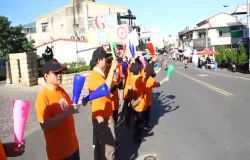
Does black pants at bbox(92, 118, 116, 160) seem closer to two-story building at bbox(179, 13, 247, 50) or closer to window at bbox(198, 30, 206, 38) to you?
two-story building at bbox(179, 13, 247, 50)

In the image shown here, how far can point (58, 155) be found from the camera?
14.0 ft

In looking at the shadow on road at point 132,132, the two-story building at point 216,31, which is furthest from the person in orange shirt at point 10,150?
the two-story building at point 216,31

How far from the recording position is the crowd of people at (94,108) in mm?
4152

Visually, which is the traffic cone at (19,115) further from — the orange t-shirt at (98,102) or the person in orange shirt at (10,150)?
the orange t-shirt at (98,102)

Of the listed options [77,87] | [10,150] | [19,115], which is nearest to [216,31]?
[77,87]

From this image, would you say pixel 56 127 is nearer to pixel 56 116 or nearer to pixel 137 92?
pixel 56 116

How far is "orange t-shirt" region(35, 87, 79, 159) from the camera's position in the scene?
164 inches

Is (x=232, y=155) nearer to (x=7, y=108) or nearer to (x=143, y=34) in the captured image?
(x=143, y=34)

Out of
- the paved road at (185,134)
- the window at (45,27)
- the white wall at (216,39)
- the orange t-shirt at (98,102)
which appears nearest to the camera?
the orange t-shirt at (98,102)

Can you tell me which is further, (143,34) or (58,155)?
(143,34)

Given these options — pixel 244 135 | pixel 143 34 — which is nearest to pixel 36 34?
pixel 143 34

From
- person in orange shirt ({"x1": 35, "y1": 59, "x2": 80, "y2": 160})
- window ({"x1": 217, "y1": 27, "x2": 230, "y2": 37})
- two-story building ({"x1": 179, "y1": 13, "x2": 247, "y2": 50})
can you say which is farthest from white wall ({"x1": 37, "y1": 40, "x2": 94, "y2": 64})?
person in orange shirt ({"x1": 35, "y1": 59, "x2": 80, "y2": 160})

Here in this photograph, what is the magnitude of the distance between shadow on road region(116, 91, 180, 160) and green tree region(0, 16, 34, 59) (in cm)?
2660

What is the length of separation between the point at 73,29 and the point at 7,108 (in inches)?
1723
